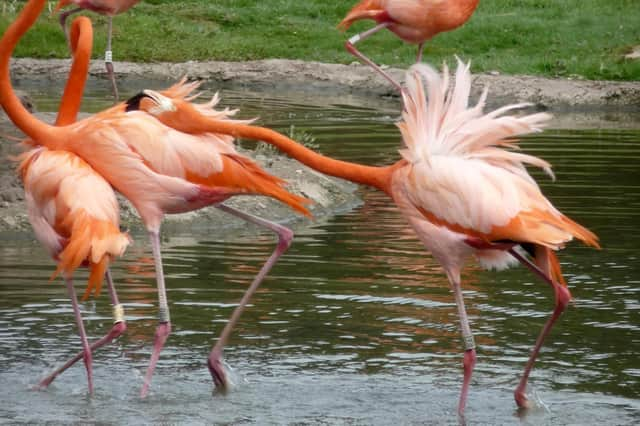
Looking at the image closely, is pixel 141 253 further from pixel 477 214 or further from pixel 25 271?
pixel 477 214

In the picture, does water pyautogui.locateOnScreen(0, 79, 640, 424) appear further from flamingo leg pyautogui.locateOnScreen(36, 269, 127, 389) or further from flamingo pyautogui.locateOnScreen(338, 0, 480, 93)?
flamingo pyautogui.locateOnScreen(338, 0, 480, 93)

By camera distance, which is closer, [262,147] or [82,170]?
[82,170]

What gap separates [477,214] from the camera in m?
5.02

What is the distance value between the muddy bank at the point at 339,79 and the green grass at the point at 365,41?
68cm

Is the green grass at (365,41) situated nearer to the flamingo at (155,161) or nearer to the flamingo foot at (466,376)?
the flamingo at (155,161)

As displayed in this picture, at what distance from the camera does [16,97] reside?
5543 millimetres

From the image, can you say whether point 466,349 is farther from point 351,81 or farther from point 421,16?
point 351,81

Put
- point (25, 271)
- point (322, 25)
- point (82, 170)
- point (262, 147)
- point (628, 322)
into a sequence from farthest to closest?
point (322, 25) → point (262, 147) → point (25, 271) → point (628, 322) → point (82, 170)

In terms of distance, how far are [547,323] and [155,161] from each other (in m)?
1.65

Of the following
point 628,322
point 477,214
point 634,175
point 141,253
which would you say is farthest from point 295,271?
point 634,175

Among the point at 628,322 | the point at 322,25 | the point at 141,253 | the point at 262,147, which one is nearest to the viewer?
the point at 628,322

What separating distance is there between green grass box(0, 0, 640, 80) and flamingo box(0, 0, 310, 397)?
11969 millimetres

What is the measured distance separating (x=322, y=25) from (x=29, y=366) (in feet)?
50.6

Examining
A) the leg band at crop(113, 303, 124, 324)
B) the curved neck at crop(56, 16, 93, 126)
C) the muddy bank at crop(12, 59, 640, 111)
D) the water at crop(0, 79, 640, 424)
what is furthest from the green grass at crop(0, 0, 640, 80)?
the leg band at crop(113, 303, 124, 324)
